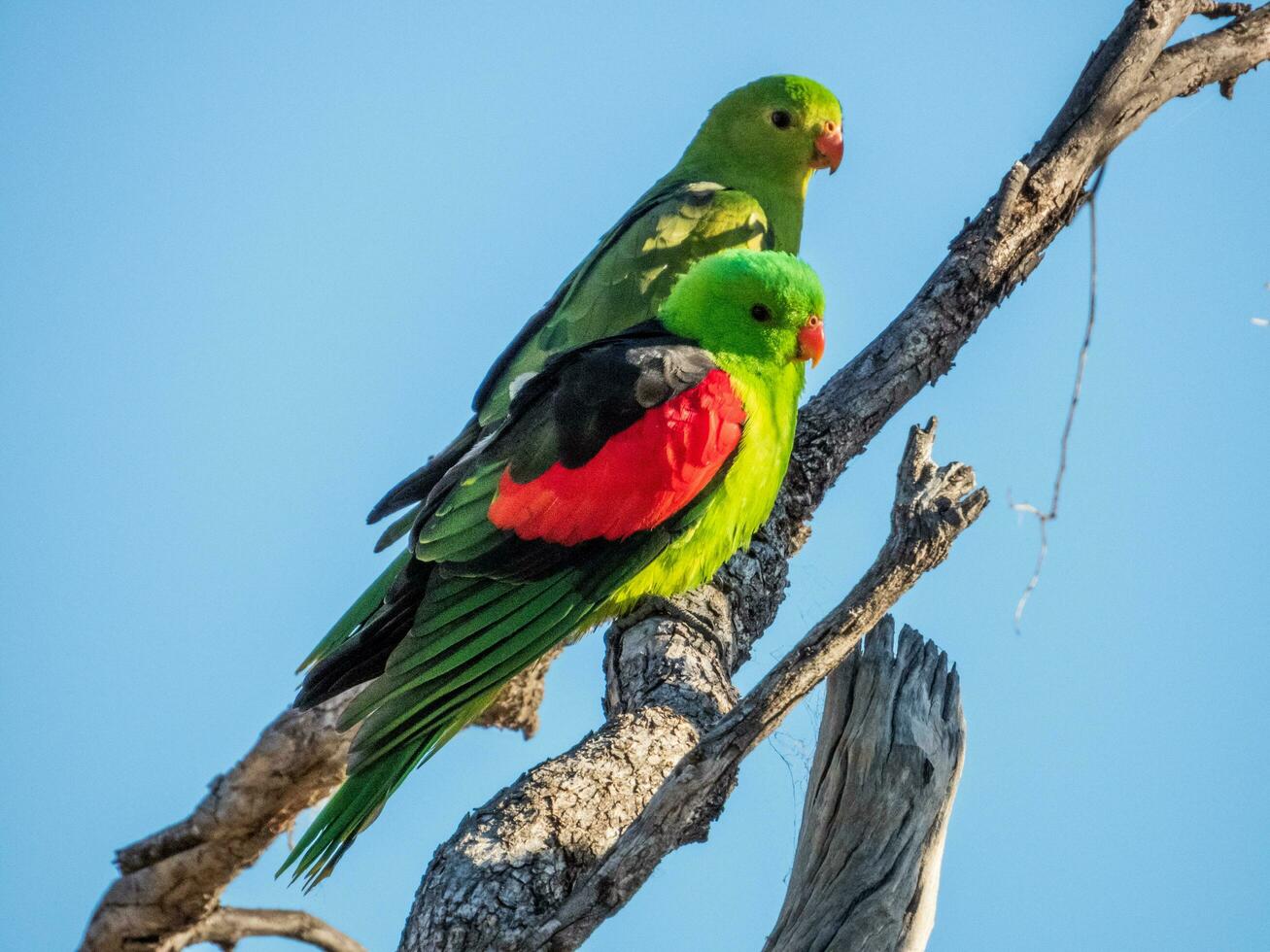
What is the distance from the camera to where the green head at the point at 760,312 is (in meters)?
3.80

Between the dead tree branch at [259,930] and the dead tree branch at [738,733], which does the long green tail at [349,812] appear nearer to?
the dead tree branch at [738,733]

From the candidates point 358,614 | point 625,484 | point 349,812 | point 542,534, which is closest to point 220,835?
point 358,614

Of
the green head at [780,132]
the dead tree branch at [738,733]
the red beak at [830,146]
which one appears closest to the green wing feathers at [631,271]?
the green head at [780,132]

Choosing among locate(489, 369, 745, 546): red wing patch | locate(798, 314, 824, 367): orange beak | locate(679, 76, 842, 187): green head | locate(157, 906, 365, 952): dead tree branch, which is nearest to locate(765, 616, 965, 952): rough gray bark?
locate(489, 369, 745, 546): red wing patch

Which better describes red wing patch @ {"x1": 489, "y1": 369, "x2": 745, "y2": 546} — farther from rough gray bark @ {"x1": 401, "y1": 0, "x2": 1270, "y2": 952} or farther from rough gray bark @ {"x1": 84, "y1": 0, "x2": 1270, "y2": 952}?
rough gray bark @ {"x1": 84, "y1": 0, "x2": 1270, "y2": 952}

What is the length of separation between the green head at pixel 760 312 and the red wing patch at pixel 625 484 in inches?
15.0

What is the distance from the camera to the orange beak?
3824 mm

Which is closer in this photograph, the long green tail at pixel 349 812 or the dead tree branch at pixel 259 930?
the long green tail at pixel 349 812

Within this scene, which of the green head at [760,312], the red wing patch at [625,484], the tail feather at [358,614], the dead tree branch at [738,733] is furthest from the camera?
the tail feather at [358,614]

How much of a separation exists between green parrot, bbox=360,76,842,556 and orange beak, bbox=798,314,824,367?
94cm

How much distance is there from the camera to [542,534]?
3.49m

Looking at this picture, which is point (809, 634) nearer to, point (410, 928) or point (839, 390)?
point (410, 928)

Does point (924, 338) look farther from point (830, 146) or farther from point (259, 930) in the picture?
point (259, 930)

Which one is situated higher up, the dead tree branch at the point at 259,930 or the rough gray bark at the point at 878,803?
the rough gray bark at the point at 878,803
